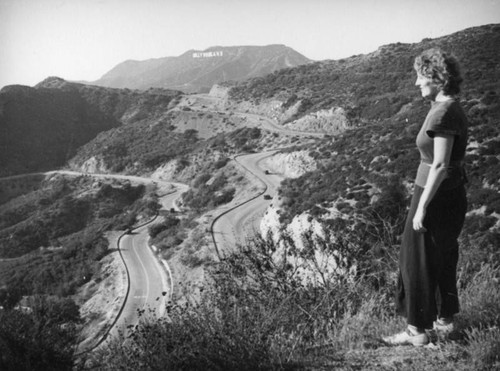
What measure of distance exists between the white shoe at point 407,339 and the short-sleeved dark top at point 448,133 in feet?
4.21

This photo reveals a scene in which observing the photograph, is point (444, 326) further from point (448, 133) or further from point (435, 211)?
point (448, 133)

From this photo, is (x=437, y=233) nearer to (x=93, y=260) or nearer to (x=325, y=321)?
(x=325, y=321)

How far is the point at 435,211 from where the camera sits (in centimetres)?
286

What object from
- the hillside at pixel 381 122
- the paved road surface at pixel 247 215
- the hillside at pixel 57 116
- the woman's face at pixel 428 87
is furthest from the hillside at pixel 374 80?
the hillside at pixel 57 116

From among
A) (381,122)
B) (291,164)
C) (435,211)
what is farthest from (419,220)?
(381,122)

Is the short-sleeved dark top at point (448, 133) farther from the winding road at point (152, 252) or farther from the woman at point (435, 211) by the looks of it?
the winding road at point (152, 252)

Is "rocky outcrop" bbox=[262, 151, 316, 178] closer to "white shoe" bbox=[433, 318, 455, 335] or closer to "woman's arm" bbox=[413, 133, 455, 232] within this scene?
"white shoe" bbox=[433, 318, 455, 335]

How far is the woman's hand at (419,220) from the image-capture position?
278 centimetres

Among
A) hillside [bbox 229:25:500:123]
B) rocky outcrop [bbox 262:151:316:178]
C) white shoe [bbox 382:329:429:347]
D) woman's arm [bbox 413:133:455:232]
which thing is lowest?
rocky outcrop [bbox 262:151:316:178]

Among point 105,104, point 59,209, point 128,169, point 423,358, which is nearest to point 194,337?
point 423,358

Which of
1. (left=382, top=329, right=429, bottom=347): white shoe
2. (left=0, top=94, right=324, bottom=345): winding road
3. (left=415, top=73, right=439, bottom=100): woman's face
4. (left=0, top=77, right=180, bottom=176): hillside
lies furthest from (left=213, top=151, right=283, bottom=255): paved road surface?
(left=0, top=77, right=180, bottom=176): hillside

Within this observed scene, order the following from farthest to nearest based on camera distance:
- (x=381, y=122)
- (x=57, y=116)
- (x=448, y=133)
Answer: (x=57, y=116)
(x=381, y=122)
(x=448, y=133)

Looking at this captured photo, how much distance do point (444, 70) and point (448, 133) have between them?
49 cm

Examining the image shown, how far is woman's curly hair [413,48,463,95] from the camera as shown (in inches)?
107
